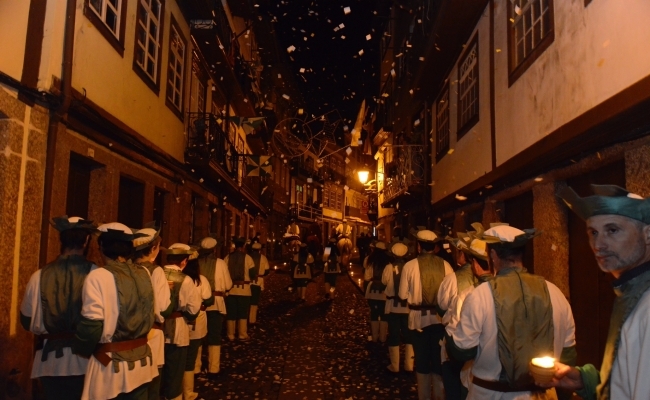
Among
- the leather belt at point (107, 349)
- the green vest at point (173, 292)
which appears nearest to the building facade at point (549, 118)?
the leather belt at point (107, 349)

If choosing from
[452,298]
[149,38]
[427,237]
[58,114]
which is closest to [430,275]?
[427,237]

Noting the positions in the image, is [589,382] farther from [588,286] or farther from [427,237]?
[427,237]

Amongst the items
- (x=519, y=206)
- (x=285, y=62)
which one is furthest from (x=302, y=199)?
(x=519, y=206)

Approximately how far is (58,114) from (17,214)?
4.70 ft

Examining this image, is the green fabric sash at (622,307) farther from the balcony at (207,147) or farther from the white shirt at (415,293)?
the balcony at (207,147)

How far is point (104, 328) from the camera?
12.0 feet

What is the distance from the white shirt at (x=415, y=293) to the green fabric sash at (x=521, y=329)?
9.17 feet

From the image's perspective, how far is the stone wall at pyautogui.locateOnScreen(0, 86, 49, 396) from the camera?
5.12m

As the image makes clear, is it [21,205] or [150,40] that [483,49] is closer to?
[150,40]

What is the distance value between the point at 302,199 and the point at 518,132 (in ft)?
137

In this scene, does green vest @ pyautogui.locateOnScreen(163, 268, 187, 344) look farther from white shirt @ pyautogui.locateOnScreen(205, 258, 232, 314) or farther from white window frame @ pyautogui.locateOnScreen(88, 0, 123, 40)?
white window frame @ pyautogui.locateOnScreen(88, 0, 123, 40)

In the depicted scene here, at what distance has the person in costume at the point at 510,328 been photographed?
10.6 ft

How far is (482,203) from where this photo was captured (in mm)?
10602

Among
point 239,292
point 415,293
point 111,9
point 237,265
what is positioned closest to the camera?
point 415,293
